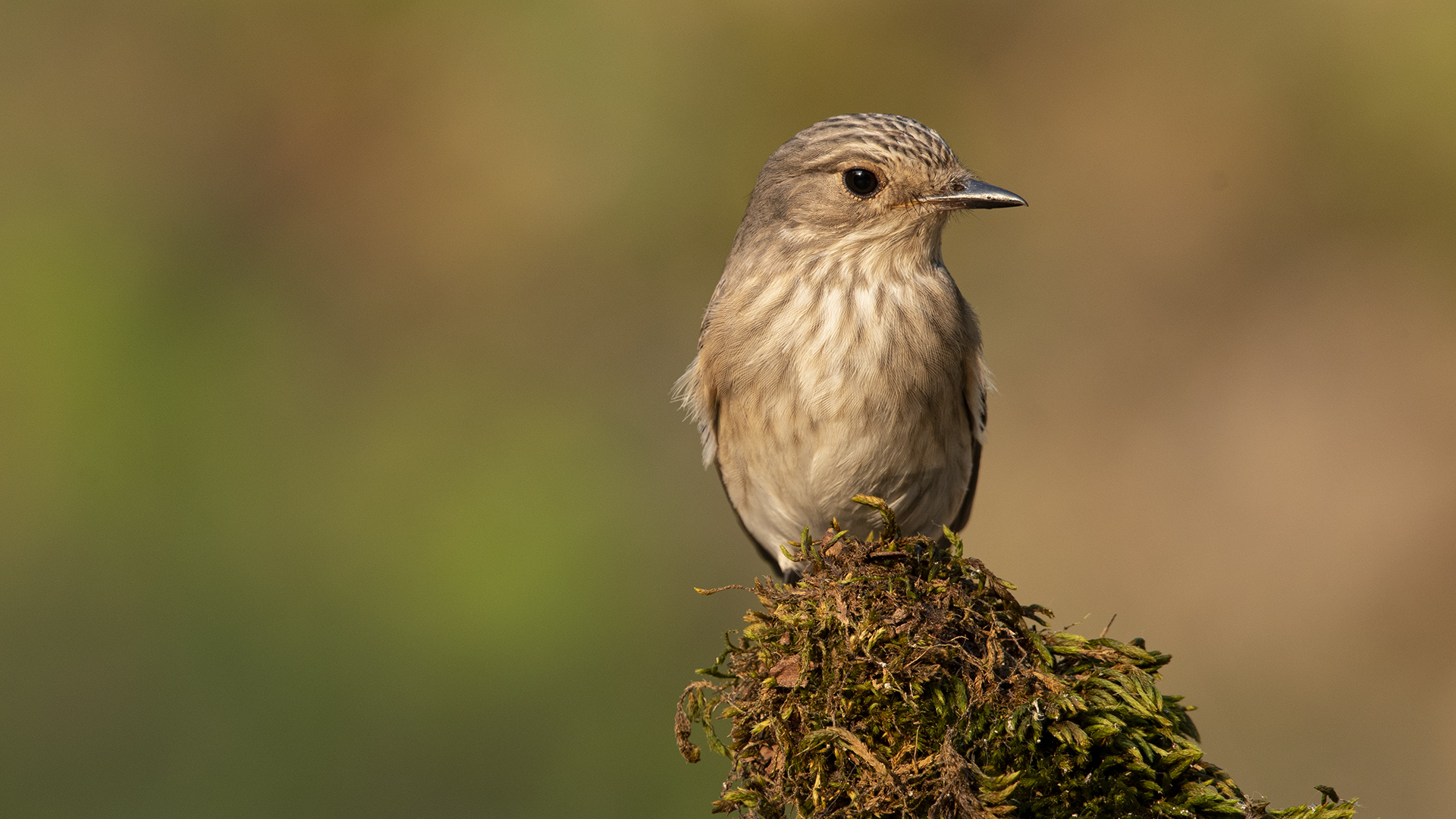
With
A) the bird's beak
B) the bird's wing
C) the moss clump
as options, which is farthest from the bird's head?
the moss clump

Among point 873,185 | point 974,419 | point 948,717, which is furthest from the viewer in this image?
point 974,419

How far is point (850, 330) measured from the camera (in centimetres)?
377

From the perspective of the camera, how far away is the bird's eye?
3822 mm

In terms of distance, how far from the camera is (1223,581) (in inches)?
293

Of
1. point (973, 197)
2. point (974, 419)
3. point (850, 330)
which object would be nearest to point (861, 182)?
point (973, 197)

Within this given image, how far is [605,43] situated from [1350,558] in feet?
20.6

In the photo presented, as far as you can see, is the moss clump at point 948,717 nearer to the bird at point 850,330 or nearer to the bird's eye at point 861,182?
the bird at point 850,330

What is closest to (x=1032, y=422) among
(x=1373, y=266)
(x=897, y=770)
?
(x=1373, y=266)

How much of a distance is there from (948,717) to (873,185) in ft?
6.73

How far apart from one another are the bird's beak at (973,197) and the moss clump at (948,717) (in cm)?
147

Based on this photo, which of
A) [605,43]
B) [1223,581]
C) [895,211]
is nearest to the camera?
[895,211]

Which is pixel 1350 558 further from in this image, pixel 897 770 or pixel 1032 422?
pixel 897 770

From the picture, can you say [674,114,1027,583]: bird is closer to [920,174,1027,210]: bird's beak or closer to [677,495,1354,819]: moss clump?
[920,174,1027,210]: bird's beak

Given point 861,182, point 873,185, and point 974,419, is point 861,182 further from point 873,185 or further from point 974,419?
point 974,419
